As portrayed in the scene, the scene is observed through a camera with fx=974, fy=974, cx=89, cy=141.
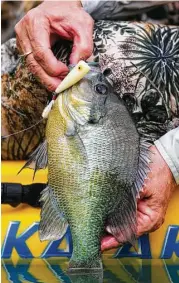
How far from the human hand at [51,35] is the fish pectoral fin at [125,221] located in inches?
13.9

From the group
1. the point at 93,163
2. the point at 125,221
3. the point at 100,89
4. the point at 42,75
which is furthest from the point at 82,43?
the point at 125,221

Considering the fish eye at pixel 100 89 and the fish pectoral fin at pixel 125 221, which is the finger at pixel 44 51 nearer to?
the fish eye at pixel 100 89

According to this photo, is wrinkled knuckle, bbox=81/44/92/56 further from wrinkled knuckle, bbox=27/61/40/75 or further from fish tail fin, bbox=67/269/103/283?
fish tail fin, bbox=67/269/103/283

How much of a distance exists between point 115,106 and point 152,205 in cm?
29

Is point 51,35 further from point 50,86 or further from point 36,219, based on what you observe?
point 36,219

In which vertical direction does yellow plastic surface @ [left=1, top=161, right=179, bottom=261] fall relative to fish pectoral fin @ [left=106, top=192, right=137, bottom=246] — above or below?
below

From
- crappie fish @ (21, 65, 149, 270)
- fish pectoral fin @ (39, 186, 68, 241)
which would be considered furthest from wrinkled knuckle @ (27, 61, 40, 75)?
fish pectoral fin @ (39, 186, 68, 241)

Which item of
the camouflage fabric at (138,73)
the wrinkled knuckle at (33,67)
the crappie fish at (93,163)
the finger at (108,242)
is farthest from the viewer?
the camouflage fabric at (138,73)

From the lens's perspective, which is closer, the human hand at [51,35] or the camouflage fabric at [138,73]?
the human hand at [51,35]

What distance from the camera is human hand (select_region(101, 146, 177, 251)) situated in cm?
229

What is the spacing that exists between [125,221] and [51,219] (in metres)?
0.17

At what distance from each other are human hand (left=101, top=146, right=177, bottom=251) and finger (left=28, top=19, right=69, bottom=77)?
292 millimetres

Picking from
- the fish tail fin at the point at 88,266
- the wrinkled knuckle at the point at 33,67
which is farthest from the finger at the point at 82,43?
the fish tail fin at the point at 88,266

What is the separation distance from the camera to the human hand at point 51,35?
7.66 ft
